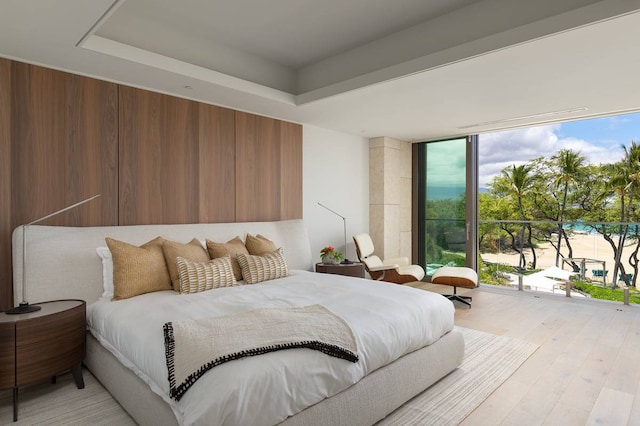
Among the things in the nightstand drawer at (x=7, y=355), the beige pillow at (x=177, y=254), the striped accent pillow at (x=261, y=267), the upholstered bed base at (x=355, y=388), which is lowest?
the upholstered bed base at (x=355, y=388)

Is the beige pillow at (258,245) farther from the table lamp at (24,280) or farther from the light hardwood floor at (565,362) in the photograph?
the light hardwood floor at (565,362)

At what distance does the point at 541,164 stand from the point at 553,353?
6.53 m

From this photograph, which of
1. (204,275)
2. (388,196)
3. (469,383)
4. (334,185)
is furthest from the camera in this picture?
(388,196)

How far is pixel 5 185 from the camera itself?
290cm

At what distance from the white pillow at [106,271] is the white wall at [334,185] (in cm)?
266

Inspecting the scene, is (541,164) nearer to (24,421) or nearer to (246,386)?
(246,386)

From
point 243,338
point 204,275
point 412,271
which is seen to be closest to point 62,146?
point 204,275

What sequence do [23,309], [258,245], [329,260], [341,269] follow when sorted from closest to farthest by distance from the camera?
[23,309] → [258,245] → [341,269] → [329,260]

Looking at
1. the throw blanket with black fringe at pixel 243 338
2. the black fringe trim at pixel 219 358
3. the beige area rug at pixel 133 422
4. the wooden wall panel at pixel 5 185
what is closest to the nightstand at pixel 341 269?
the beige area rug at pixel 133 422

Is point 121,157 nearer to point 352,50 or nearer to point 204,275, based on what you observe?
point 204,275

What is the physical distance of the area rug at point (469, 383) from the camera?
7.45 ft

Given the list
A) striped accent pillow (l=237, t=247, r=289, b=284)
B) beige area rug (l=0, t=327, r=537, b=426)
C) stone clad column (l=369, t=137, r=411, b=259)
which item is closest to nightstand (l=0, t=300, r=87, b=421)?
beige area rug (l=0, t=327, r=537, b=426)

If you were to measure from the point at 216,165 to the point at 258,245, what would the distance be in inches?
42.2

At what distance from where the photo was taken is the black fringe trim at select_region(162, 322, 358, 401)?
63.9 inches
